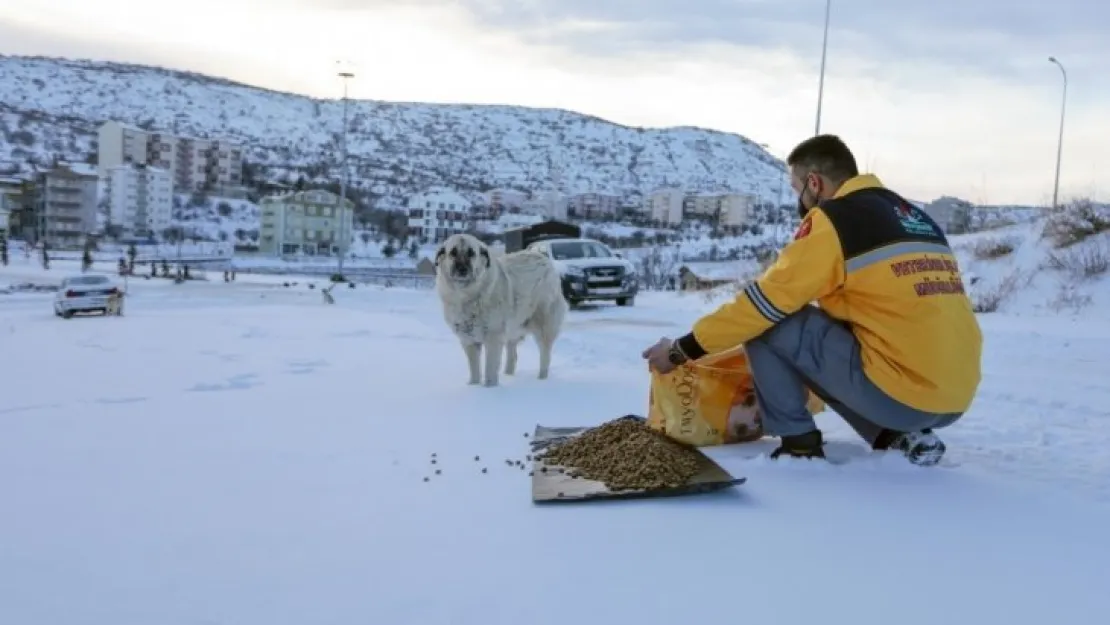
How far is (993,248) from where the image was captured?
1605 cm

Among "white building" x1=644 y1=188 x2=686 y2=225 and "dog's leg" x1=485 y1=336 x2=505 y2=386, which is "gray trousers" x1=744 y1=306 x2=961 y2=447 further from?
"white building" x1=644 y1=188 x2=686 y2=225

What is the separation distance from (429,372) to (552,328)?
1131mm

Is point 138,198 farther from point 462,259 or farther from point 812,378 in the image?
point 812,378

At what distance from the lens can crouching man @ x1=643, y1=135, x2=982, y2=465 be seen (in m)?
3.10

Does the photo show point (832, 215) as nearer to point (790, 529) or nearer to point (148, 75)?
Answer: point (790, 529)

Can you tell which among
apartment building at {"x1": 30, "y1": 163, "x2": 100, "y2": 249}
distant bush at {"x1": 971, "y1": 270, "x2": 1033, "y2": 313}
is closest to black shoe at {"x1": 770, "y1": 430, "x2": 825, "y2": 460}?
distant bush at {"x1": 971, "y1": 270, "x2": 1033, "y2": 313}

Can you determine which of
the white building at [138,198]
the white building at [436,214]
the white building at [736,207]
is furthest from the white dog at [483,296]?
the white building at [736,207]

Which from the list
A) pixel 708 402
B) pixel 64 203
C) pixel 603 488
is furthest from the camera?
pixel 64 203

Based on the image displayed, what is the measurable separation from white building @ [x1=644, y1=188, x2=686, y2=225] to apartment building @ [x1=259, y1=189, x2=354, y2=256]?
2376 inches

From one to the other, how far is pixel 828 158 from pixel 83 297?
68.6 feet

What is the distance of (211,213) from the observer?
12125cm

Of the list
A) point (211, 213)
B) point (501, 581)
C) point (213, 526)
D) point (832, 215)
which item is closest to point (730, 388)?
point (832, 215)

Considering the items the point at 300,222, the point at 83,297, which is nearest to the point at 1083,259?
the point at 83,297

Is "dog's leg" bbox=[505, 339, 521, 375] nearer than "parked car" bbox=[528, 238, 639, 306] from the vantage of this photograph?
Yes
